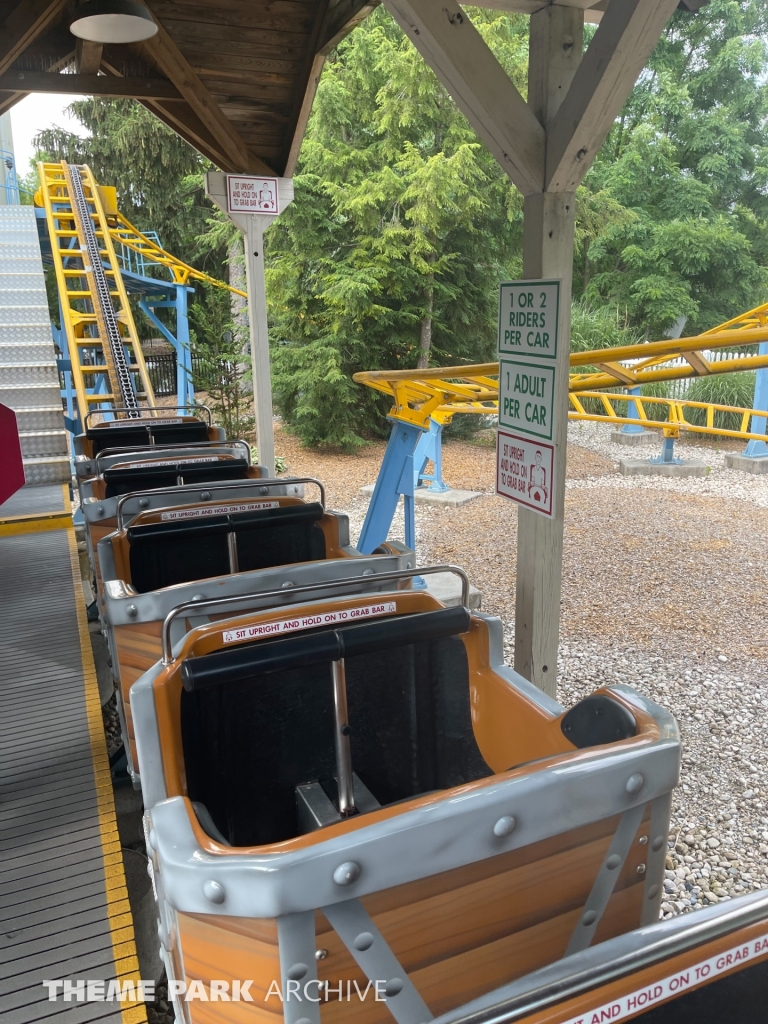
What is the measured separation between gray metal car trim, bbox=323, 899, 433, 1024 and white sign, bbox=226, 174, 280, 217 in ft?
17.4

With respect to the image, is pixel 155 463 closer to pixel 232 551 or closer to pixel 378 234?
pixel 232 551

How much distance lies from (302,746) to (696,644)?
167 inches

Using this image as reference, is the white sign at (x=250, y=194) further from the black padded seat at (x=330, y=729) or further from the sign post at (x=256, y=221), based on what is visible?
the black padded seat at (x=330, y=729)

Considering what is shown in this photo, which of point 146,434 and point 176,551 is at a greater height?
point 146,434

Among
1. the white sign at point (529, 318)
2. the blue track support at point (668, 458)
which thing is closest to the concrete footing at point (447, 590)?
the white sign at point (529, 318)

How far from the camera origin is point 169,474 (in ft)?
13.9

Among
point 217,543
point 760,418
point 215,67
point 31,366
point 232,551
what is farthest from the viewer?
point 760,418

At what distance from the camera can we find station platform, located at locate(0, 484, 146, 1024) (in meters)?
1.91

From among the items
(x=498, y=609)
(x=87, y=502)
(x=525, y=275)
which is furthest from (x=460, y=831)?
(x=498, y=609)

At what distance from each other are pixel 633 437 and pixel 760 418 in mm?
2489

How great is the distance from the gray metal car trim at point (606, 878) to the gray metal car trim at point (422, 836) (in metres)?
0.05

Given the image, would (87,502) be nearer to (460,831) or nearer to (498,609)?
(460,831)

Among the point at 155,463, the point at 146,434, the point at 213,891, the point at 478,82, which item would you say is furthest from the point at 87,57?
the point at 213,891

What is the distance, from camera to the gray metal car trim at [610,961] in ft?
2.93
